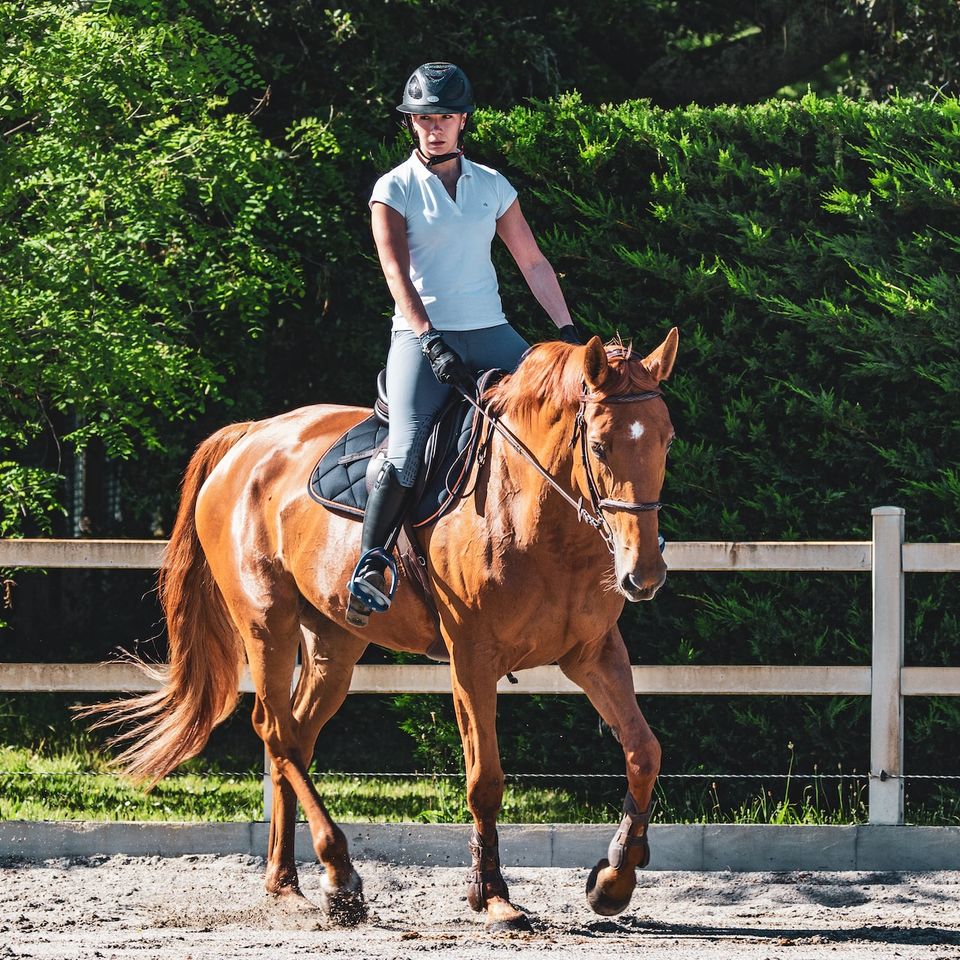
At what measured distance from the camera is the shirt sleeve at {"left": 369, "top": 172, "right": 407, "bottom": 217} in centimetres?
527

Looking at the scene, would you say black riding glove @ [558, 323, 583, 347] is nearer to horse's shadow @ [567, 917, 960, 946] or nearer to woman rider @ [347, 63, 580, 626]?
woman rider @ [347, 63, 580, 626]

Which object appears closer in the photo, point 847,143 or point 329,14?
point 847,143

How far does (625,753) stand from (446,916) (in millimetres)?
1060

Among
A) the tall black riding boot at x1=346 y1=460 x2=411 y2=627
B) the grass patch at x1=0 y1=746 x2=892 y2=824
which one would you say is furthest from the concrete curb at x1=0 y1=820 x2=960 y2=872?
the tall black riding boot at x1=346 y1=460 x2=411 y2=627

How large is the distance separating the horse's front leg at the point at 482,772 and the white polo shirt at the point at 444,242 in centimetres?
131

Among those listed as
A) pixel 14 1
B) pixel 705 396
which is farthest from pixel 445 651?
pixel 14 1

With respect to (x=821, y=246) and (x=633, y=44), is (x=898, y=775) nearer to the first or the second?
(x=821, y=246)

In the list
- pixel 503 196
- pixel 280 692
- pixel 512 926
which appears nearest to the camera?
pixel 512 926

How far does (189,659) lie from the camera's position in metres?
6.36

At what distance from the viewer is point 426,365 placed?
523 centimetres

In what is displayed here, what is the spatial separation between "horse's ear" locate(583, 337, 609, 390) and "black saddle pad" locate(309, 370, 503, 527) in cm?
75

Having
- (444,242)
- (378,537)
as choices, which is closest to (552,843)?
(378,537)

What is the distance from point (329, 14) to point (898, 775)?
222 inches

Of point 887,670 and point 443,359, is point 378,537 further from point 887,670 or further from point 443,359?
point 887,670
